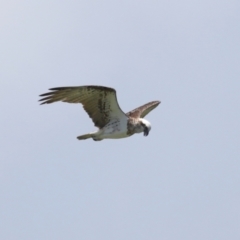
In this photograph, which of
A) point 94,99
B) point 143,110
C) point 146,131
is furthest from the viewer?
point 143,110

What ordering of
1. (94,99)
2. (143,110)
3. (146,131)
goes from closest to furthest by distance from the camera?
1. (94,99)
2. (146,131)
3. (143,110)

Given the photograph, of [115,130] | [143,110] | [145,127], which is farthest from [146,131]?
[143,110]

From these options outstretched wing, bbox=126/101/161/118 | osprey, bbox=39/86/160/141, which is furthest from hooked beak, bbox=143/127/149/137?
outstretched wing, bbox=126/101/161/118

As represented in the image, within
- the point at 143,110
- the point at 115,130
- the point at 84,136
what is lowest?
the point at 84,136

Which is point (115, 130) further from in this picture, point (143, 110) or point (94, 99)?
point (143, 110)

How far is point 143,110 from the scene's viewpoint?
130ft

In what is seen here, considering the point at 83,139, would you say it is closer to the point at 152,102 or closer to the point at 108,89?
the point at 108,89

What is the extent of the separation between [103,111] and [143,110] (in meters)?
4.09

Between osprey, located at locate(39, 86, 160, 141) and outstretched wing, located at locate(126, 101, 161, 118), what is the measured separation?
123 cm

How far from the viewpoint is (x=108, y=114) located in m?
36.0

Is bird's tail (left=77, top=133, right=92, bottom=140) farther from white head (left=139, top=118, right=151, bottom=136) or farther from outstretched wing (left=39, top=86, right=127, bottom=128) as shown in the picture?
white head (left=139, top=118, right=151, bottom=136)

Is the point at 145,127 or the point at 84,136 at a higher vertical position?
the point at 145,127

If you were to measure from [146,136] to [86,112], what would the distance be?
2.26 m

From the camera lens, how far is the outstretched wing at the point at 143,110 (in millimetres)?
38469
